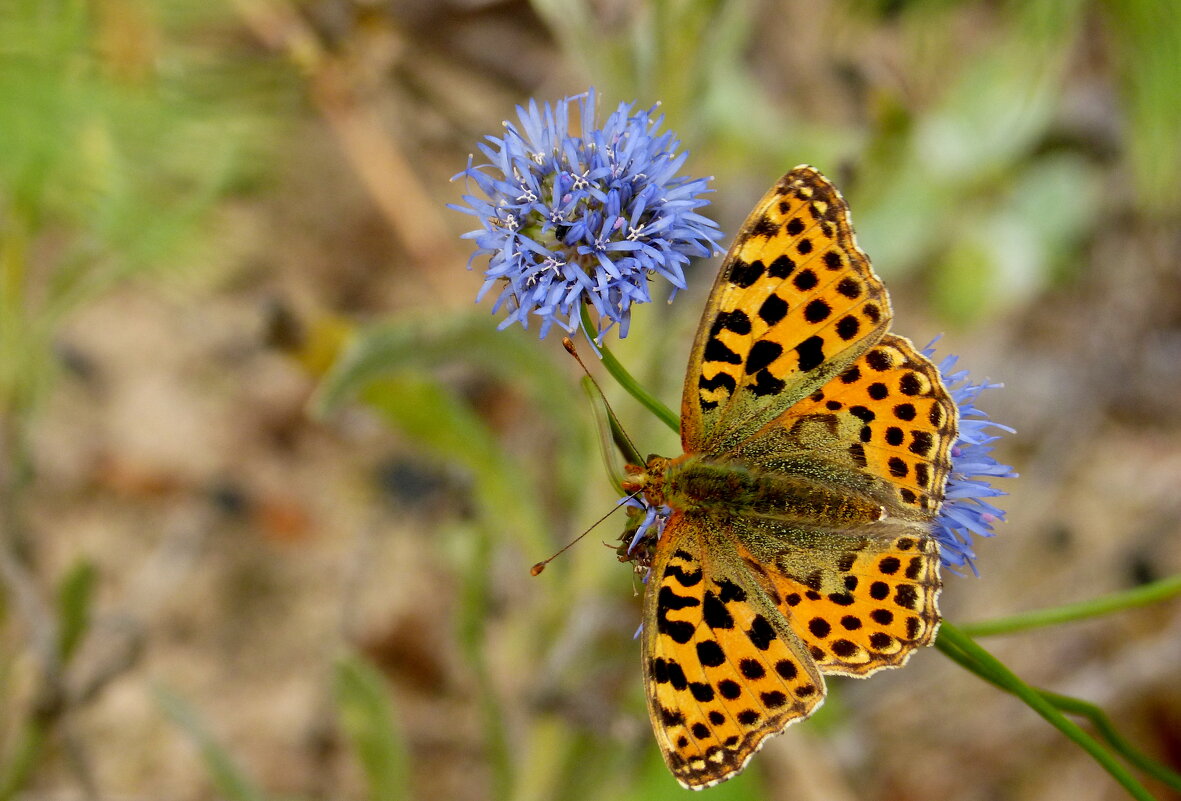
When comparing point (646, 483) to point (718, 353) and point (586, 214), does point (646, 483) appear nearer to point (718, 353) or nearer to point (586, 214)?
point (718, 353)

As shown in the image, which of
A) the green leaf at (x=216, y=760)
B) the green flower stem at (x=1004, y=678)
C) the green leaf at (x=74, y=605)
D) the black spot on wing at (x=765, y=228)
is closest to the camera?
the green flower stem at (x=1004, y=678)

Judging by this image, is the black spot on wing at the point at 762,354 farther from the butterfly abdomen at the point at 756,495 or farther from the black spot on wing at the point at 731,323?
the butterfly abdomen at the point at 756,495

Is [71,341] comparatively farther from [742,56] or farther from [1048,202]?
[1048,202]

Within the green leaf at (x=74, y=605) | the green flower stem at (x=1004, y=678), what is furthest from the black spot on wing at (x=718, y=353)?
the green leaf at (x=74, y=605)

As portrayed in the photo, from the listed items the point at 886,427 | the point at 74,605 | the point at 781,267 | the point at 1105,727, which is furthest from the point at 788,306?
the point at 74,605

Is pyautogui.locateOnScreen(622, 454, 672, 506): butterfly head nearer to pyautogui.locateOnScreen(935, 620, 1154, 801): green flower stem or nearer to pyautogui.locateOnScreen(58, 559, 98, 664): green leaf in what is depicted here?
pyautogui.locateOnScreen(935, 620, 1154, 801): green flower stem
